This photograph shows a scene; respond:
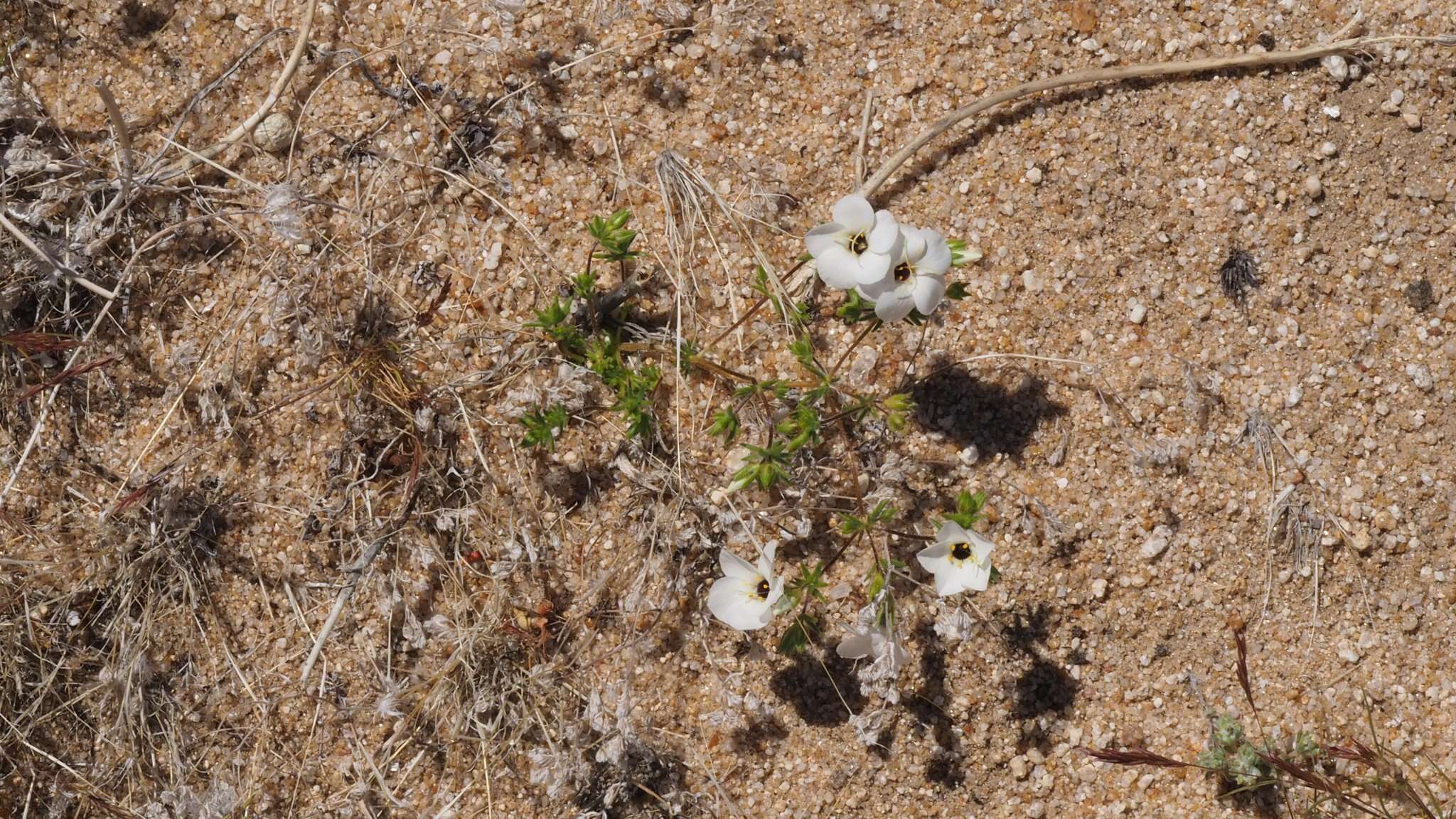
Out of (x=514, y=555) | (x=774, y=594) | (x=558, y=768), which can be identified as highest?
(x=774, y=594)

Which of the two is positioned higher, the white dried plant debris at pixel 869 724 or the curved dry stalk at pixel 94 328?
the curved dry stalk at pixel 94 328

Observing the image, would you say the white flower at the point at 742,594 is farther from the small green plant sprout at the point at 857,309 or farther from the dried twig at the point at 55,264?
A: the dried twig at the point at 55,264

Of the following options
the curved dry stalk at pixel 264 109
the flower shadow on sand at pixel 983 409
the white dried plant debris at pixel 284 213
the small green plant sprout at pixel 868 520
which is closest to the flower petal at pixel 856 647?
the small green plant sprout at pixel 868 520

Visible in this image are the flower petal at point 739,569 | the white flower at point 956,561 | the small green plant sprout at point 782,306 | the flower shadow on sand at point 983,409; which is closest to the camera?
the white flower at point 956,561

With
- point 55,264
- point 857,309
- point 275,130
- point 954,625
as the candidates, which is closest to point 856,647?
point 954,625

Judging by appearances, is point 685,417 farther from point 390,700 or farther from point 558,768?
point 390,700
